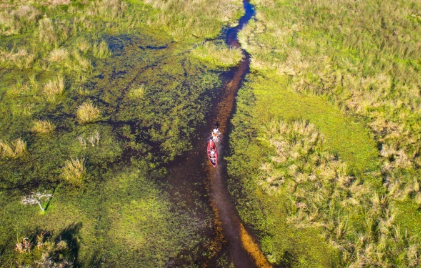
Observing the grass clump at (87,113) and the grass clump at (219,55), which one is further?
the grass clump at (219,55)

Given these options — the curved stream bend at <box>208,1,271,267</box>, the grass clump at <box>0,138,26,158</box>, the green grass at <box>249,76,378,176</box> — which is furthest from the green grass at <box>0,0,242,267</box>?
the green grass at <box>249,76,378,176</box>

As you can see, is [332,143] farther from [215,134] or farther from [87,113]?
[87,113]

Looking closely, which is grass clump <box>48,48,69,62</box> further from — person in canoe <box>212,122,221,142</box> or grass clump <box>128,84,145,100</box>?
person in canoe <box>212,122,221,142</box>

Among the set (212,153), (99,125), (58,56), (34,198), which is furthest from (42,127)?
(212,153)

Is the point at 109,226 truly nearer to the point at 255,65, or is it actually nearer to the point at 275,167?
the point at 275,167

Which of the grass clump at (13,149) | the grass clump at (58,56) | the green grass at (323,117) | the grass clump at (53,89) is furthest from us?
the grass clump at (58,56)

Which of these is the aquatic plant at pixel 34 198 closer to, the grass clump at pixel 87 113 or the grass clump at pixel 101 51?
the grass clump at pixel 87 113

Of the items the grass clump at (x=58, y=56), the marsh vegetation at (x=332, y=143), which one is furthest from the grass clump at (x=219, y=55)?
the grass clump at (x=58, y=56)
